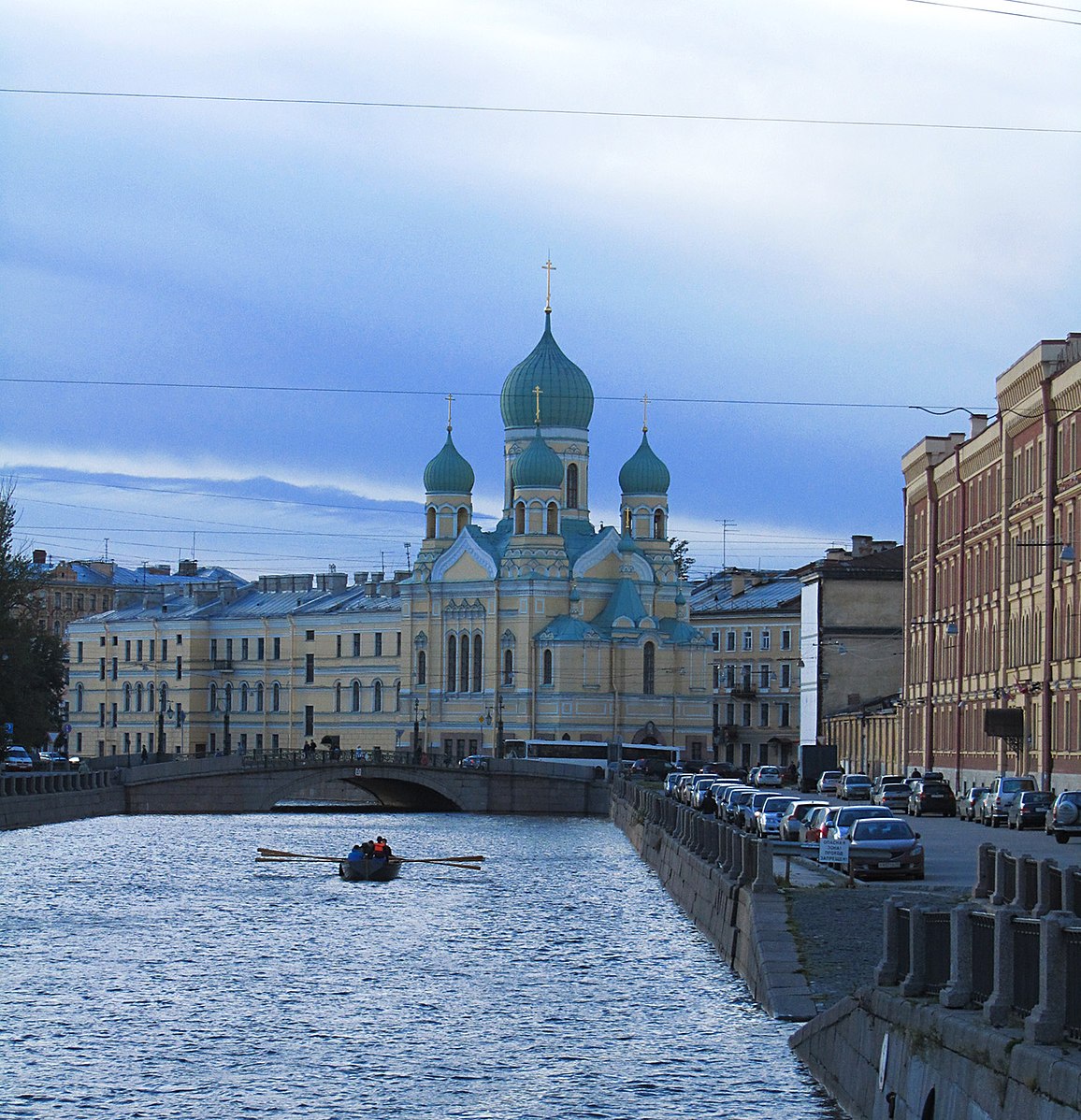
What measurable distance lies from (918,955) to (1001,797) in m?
42.8

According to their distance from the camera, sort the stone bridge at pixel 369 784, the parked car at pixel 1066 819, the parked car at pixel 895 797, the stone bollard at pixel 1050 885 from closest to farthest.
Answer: the stone bollard at pixel 1050 885
the parked car at pixel 1066 819
the parked car at pixel 895 797
the stone bridge at pixel 369 784

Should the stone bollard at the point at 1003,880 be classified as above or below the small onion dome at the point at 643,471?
below

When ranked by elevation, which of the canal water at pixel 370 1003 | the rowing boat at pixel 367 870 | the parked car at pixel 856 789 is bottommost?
the canal water at pixel 370 1003

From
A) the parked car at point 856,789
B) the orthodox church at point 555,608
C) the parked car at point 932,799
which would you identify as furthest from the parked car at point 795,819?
the orthodox church at point 555,608

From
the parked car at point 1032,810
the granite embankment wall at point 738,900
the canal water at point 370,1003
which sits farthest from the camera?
the parked car at point 1032,810

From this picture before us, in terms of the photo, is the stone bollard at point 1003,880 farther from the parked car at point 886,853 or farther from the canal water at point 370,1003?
the parked car at point 886,853

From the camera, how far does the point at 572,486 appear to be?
131250 mm

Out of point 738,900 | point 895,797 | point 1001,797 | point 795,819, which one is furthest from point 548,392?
point 738,900

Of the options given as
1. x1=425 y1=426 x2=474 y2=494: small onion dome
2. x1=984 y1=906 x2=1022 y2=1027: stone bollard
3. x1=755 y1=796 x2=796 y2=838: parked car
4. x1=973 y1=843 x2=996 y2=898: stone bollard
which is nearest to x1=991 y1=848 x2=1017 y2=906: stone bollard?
x1=973 y1=843 x2=996 y2=898: stone bollard

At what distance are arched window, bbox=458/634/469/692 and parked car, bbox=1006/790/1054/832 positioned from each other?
232ft

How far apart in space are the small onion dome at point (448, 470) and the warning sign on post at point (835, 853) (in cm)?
9118

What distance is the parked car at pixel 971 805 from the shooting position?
210 ft

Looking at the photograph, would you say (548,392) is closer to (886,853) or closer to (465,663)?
(465,663)

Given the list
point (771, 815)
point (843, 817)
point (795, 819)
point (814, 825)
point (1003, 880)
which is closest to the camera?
point (1003, 880)
